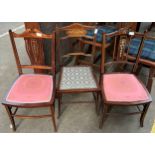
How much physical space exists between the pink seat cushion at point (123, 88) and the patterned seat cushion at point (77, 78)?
135 mm

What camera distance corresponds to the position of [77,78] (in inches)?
65.4

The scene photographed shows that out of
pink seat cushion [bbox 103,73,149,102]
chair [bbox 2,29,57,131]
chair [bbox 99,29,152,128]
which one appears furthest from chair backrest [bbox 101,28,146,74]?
chair [bbox 2,29,57,131]

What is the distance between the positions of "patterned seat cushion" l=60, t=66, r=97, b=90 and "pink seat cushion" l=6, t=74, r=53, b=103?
0.13 metres

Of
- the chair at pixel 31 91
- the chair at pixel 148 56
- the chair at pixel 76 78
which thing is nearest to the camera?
the chair at pixel 31 91

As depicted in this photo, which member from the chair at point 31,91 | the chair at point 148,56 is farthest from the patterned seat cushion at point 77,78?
the chair at point 148,56

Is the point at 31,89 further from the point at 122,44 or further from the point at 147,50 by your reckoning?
the point at 147,50

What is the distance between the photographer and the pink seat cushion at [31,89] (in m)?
1.42

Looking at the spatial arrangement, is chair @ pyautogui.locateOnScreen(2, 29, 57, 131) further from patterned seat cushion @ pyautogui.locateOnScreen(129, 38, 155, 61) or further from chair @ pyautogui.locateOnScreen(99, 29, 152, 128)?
patterned seat cushion @ pyautogui.locateOnScreen(129, 38, 155, 61)

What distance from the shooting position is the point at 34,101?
1.41 m

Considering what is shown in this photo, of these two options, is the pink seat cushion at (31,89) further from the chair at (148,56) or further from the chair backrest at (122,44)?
the chair at (148,56)

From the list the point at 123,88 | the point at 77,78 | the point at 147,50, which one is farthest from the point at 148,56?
the point at 77,78

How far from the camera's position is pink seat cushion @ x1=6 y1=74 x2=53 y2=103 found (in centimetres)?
142
